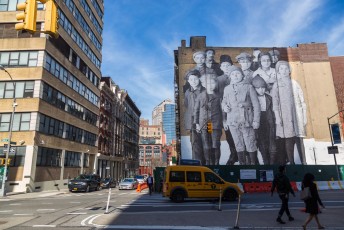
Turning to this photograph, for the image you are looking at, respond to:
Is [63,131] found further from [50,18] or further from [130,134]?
[130,134]

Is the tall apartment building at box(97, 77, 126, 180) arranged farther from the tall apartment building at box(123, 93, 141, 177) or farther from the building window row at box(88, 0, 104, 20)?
the building window row at box(88, 0, 104, 20)

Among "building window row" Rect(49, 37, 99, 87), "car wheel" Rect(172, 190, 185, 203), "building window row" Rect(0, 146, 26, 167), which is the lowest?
"car wheel" Rect(172, 190, 185, 203)

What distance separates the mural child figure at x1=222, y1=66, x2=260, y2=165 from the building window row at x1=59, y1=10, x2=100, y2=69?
24.2 m

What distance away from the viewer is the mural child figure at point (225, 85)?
151 ft

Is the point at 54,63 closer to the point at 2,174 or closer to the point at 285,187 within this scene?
the point at 2,174

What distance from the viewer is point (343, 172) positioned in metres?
33.4

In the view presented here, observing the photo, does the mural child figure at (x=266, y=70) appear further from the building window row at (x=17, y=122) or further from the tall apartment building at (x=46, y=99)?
the building window row at (x=17, y=122)

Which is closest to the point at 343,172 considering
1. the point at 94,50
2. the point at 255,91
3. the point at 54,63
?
the point at 255,91

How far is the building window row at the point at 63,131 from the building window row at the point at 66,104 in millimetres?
2001

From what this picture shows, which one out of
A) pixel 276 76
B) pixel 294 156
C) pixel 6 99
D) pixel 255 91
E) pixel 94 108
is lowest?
pixel 294 156

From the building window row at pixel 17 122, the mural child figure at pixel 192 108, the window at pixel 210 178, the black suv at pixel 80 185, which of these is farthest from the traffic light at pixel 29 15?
the mural child figure at pixel 192 108

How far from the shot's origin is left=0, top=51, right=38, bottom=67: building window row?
31.0 m

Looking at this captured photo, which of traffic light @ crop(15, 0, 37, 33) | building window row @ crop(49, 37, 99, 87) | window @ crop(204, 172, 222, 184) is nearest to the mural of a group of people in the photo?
building window row @ crop(49, 37, 99, 87)

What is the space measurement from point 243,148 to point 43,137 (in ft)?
102
